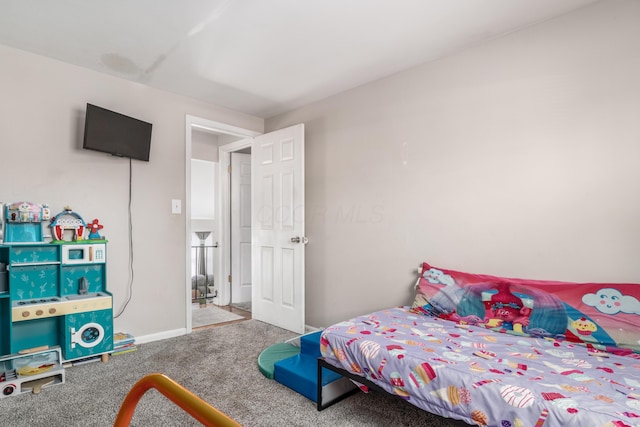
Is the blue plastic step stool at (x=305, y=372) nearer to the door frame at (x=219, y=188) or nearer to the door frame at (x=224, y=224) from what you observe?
the door frame at (x=219, y=188)

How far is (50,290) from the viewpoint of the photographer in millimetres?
2689

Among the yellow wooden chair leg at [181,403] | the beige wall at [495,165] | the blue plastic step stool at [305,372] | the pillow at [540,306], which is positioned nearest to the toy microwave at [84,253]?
the blue plastic step stool at [305,372]

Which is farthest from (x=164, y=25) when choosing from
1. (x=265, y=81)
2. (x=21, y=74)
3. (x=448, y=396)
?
(x=448, y=396)

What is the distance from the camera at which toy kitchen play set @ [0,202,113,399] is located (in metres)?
2.40

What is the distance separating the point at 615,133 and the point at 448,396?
5.78 feet

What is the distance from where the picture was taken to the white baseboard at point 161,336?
3.15 metres

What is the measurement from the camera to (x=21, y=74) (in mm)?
2592

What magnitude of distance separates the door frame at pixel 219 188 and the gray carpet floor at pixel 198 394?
87 cm

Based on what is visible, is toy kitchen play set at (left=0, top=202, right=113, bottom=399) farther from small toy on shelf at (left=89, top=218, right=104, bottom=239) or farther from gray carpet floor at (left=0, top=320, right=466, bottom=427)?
gray carpet floor at (left=0, top=320, right=466, bottom=427)

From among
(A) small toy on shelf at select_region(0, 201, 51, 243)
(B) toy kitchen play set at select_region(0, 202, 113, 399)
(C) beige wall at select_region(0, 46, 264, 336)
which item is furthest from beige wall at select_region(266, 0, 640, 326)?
(A) small toy on shelf at select_region(0, 201, 51, 243)

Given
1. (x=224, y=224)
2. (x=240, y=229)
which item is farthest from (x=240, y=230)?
(x=224, y=224)

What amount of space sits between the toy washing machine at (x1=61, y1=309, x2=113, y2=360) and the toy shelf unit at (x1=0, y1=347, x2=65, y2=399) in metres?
0.09

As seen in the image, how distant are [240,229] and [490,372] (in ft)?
12.8

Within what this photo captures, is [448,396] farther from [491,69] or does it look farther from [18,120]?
[18,120]
